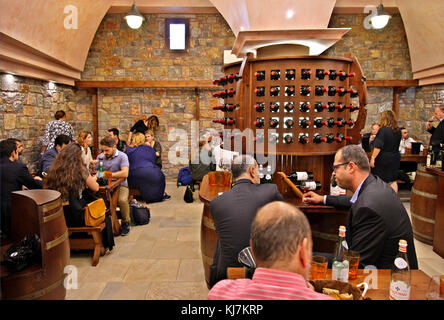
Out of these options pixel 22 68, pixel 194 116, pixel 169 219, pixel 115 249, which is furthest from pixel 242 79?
pixel 194 116

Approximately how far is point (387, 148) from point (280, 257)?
4.59 meters

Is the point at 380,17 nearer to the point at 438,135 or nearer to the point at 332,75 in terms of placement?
the point at 438,135

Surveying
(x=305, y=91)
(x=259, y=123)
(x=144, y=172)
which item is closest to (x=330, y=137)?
(x=305, y=91)

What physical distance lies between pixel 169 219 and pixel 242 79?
117 inches

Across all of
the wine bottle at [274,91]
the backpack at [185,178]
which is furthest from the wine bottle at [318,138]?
the backpack at [185,178]

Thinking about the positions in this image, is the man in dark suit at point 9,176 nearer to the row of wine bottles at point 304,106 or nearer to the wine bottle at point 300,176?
the row of wine bottles at point 304,106

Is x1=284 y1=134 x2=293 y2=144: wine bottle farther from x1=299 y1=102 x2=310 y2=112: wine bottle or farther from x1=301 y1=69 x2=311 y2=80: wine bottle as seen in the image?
x1=301 y1=69 x2=311 y2=80: wine bottle

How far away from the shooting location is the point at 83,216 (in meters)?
3.77

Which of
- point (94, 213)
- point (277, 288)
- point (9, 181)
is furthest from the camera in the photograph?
point (94, 213)

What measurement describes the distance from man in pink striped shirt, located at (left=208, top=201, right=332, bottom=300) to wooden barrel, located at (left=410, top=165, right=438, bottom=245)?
3990 mm

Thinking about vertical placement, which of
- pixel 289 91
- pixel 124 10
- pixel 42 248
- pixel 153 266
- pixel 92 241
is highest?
pixel 124 10

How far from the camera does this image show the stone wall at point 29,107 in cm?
584

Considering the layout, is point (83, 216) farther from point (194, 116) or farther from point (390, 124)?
point (194, 116)

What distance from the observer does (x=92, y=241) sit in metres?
3.96
